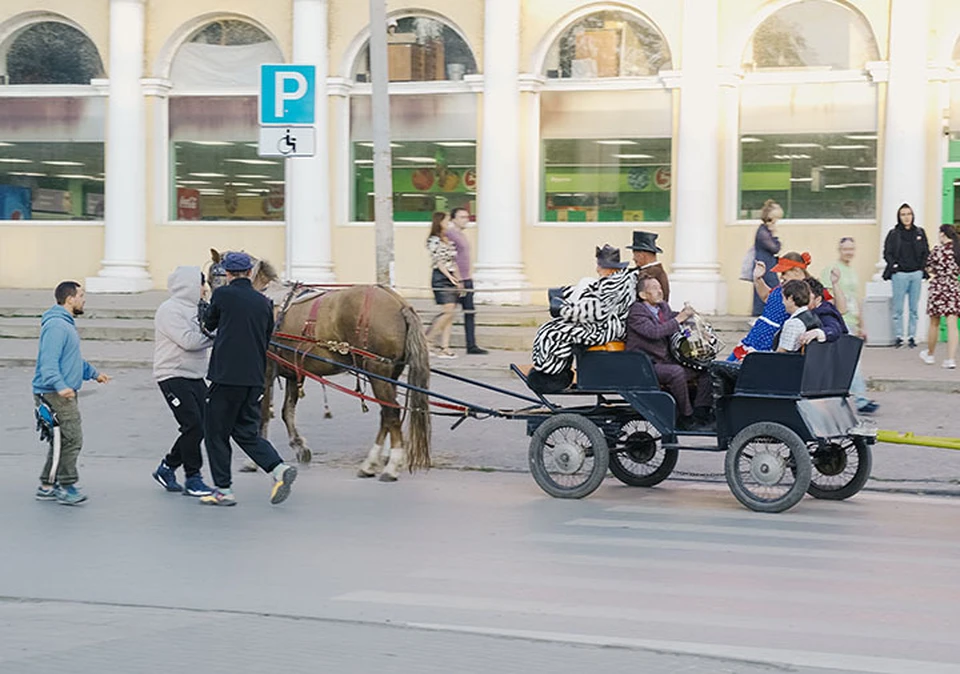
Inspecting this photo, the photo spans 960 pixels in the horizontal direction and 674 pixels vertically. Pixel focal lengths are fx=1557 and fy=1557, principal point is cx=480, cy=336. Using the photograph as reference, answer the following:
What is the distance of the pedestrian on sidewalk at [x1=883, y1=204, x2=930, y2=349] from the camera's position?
1845 cm

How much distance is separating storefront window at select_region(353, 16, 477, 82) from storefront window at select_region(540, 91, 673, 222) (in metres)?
1.38

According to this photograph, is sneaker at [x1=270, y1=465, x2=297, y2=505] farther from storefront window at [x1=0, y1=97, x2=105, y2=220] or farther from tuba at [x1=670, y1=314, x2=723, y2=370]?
storefront window at [x1=0, y1=97, x2=105, y2=220]

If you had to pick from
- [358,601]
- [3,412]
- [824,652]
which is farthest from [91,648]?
[3,412]

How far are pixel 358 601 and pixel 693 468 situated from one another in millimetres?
5755

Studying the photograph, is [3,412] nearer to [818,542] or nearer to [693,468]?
[693,468]

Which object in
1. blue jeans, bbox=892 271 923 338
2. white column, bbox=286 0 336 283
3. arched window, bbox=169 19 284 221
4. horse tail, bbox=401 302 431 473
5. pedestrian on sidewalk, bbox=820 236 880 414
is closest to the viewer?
horse tail, bbox=401 302 431 473

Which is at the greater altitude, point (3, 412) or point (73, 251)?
point (73, 251)

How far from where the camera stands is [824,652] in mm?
6828

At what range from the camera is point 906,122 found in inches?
794

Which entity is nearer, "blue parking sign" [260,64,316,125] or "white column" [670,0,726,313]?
"blue parking sign" [260,64,316,125]

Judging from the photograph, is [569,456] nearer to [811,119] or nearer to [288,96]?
[288,96]

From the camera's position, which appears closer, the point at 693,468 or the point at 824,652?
the point at 824,652

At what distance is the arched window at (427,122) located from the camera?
74.7ft

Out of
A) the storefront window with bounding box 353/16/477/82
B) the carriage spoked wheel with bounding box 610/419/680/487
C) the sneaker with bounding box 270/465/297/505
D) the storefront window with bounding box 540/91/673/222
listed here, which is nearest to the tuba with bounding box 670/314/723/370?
the carriage spoked wheel with bounding box 610/419/680/487
